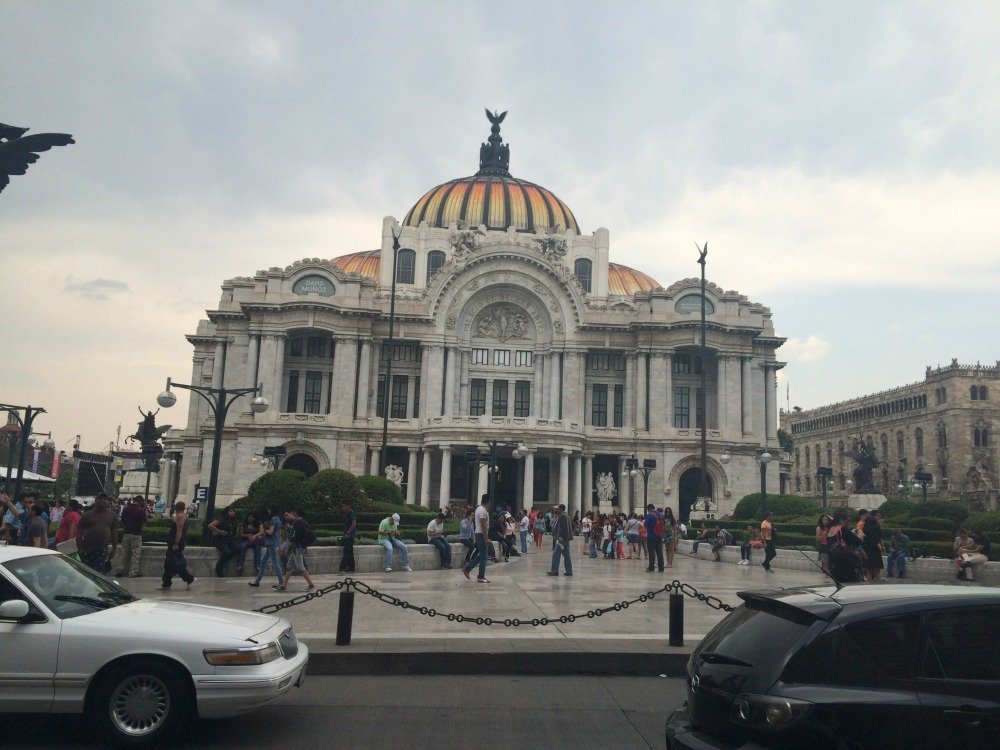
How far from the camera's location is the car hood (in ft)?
24.5

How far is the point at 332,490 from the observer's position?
99.1 ft

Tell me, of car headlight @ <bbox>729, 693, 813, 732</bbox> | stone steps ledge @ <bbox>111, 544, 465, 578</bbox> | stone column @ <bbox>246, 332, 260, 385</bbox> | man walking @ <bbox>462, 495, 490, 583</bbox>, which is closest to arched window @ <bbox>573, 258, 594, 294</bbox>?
stone column @ <bbox>246, 332, 260, 385</bbox>

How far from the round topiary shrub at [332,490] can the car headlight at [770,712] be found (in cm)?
2602

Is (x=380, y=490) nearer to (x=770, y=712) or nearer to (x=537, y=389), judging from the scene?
(x=537, y=389)

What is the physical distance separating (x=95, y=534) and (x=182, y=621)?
33.1 feet

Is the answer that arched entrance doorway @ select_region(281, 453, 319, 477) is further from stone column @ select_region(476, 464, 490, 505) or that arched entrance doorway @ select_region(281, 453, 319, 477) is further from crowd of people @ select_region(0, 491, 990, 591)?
crowd of people @ select_region(0, 491, 990, 591)

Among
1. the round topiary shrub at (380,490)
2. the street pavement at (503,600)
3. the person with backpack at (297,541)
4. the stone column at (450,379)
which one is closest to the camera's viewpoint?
the street pavement at (503,600)

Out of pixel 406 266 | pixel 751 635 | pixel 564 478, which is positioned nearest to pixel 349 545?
pixel 751 635

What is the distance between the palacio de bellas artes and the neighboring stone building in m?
20.7

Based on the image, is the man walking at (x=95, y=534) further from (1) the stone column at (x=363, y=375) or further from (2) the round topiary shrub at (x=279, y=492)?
(1) the stone column at (x=363, y=375)

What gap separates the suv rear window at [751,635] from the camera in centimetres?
540

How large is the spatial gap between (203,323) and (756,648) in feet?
245

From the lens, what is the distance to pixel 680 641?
11633 mm

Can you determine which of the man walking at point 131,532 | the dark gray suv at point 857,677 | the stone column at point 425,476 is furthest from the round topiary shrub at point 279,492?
the dark gray suv at point 857,677
